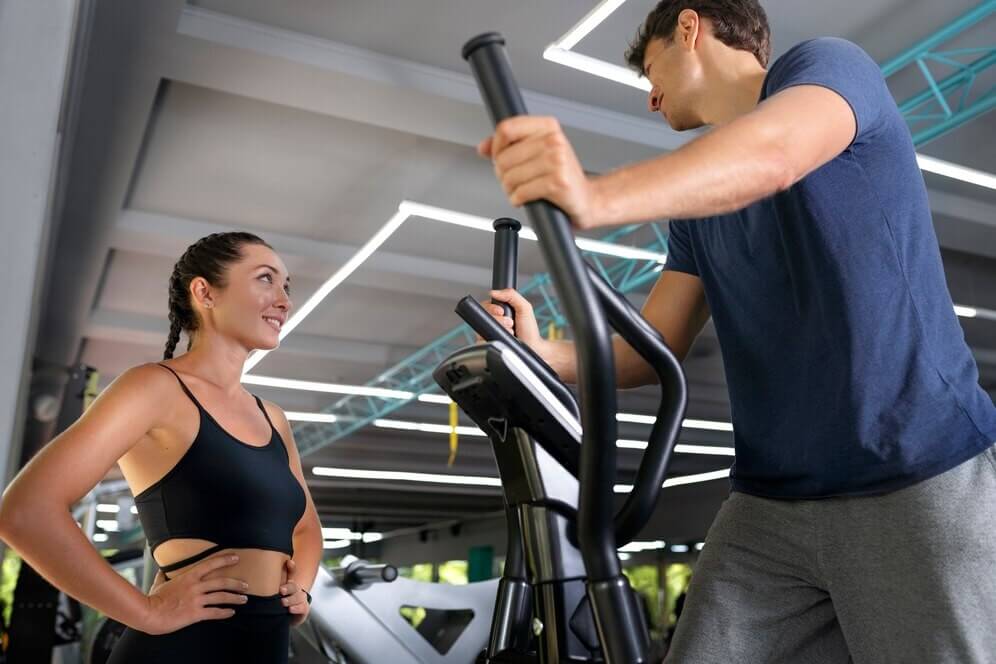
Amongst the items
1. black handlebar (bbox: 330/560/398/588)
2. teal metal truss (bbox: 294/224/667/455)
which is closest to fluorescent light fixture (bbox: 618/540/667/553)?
teal metal truss (bbox: 294/224/667/455)

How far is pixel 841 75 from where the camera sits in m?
1.07

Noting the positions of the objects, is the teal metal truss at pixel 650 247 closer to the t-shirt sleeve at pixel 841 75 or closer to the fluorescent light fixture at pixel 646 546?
the t-shirt sleeve at pixel 841 75

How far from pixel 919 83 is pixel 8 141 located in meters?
5.27

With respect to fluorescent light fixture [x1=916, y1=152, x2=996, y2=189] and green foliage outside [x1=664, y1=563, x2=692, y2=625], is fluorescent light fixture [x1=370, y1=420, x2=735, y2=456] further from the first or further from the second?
fluorescent light fixture [x1=916, y1=152, x2=996, y2=189]

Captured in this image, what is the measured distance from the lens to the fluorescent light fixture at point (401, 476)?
16875 mm

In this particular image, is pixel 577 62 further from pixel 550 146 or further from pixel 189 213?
pixel 550 146

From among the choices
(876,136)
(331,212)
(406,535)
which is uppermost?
(406,535)

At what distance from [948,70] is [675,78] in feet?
15.5

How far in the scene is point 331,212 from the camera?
7.39 meters

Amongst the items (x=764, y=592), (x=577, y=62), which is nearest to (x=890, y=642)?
(x=764, y=592)

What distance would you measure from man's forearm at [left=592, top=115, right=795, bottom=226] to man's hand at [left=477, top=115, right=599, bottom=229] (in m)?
0.02

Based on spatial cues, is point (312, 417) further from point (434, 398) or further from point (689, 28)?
point (689, 28)

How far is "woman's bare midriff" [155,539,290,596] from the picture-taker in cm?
171

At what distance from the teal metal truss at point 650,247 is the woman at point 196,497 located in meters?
4.21
